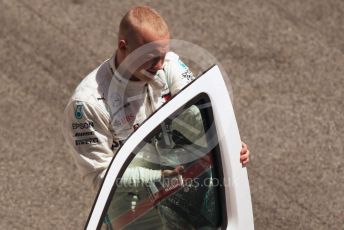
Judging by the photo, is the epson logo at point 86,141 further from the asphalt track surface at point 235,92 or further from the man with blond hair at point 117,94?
the asphalt track surface at point 235,92

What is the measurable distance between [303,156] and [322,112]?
2.02 ft

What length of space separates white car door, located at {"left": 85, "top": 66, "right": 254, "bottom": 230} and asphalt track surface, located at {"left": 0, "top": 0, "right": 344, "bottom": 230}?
1.99 m

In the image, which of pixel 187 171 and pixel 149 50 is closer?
pixel 187 171

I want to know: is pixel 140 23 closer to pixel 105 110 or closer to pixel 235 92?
pixel 105 110

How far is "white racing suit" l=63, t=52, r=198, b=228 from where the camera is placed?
12.1 ft

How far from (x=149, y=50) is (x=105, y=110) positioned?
40cm

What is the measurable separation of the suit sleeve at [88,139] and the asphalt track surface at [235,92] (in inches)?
73.4

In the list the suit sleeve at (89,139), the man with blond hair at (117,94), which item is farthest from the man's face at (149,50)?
the suit sleeve at (89,139)

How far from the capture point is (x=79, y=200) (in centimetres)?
563

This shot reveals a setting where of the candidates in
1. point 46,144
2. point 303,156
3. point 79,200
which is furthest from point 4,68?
point 303,156

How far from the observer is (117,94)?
3832mm

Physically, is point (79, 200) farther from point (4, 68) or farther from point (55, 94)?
point (4, 68)

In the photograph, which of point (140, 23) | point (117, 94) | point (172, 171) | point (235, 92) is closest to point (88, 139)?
point (117, 94)

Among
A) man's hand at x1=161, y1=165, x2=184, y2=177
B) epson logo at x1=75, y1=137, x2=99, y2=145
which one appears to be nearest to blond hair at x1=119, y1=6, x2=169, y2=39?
epson logo at x1=75, y1=137, x2=99, y2=145
